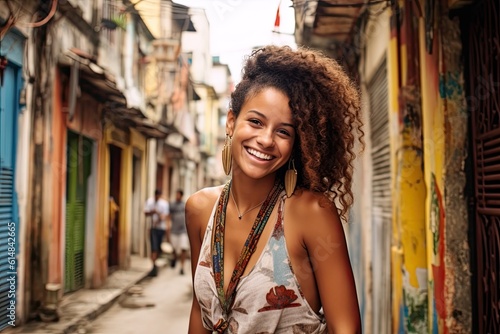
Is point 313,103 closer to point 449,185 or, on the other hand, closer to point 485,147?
point 485,147

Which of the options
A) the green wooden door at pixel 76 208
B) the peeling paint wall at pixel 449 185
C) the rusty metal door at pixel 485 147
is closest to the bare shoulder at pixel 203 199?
the rusty metal door at pixel 485 147

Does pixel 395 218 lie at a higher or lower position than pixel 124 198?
lower

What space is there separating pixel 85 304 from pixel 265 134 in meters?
6.73

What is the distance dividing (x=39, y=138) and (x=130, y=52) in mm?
6237

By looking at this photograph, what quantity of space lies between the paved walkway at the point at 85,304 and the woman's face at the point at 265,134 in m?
4.05

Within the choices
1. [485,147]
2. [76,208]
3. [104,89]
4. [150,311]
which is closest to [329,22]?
[485,147]

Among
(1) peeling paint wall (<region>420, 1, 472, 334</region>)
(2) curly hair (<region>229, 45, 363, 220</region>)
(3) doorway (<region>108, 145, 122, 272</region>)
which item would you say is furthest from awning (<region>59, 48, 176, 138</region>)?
(2) curly hair (<region>229, 45, 363, 220</region>)

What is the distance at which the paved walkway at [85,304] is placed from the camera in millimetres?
6142

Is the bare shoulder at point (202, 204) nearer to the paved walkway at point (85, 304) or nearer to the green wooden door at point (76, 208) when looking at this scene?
the paved walkway at point (85, 304)

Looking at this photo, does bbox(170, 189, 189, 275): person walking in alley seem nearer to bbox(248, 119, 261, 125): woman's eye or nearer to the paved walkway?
the paved walkway

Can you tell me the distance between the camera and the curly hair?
5.63ft

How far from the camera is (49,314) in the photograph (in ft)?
21.1

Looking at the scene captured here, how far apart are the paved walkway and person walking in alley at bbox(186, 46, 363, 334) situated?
3.89 m

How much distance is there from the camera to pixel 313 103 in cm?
172
